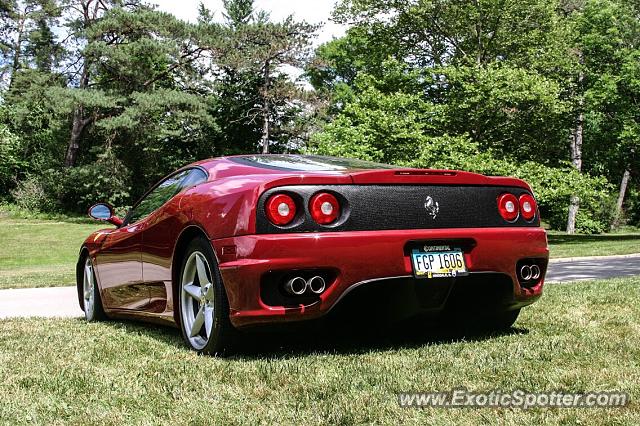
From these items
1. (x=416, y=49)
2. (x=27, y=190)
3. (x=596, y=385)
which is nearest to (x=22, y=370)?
(x=596, y=385)

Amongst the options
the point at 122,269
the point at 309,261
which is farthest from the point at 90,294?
the point at 309,261

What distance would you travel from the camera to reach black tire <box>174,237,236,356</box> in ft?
12.8

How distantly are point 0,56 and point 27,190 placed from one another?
1514 centimetres

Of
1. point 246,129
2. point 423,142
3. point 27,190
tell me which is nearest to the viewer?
point 423,142

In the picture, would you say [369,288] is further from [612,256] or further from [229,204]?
[612,256]

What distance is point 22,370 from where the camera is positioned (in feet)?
12.2

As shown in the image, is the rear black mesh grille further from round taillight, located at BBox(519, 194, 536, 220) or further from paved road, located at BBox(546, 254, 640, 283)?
paved road, located at BBox(546, 254, 640, 283)

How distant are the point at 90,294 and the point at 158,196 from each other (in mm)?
1546

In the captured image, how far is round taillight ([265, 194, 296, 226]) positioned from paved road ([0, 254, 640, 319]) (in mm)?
3966

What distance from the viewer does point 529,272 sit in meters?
4.46

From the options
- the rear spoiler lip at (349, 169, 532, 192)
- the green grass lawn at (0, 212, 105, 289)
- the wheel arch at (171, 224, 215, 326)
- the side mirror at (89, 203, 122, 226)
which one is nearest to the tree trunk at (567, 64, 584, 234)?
the green grass lawn at (0, 212, 105, 289)

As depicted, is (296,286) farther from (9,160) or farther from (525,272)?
(9,160)

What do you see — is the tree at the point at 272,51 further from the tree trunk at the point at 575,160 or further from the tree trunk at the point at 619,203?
the tree trunk at the point at 619,203

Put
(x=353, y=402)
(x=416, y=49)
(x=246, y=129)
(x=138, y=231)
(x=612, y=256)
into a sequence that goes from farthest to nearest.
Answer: (x=246, y=129) → (x=416, y=49) → (x=612, y=256) → (x=138, y=231) → (x=353, y=402)
